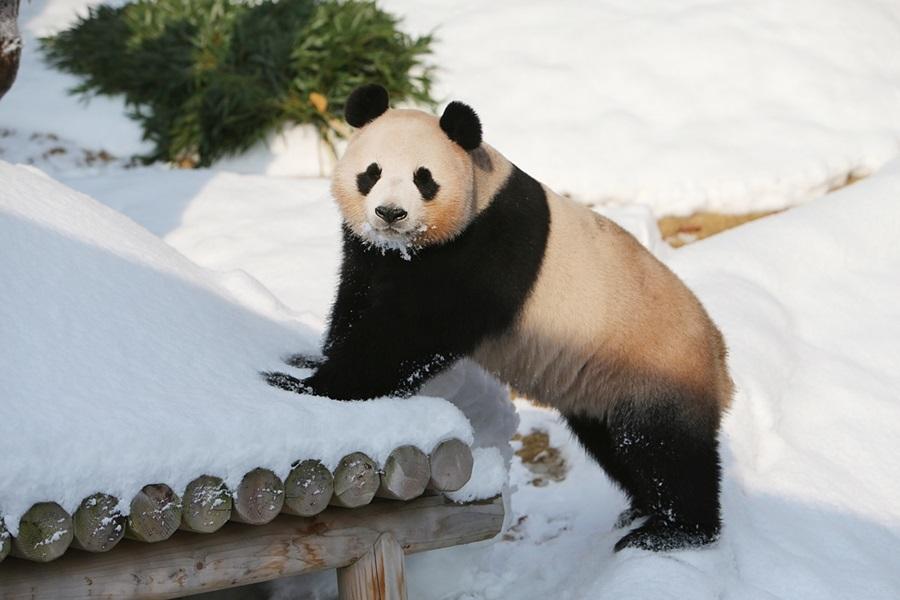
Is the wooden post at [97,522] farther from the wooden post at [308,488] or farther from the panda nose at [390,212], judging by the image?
the panda nose at [390,212]

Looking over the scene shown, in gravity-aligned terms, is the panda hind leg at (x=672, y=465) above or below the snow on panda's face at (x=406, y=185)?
below

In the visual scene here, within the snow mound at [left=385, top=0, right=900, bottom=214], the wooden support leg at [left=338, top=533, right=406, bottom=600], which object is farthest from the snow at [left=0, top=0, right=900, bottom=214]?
the wooden support leg at [left=338, top=533, right=406, bottom=600]

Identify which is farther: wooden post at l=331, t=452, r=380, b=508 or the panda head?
the panda head

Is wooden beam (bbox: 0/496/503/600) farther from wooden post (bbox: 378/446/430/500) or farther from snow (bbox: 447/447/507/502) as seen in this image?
wooden post (bbox: 378/446/430/500)

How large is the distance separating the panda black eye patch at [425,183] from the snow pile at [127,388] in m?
0.56

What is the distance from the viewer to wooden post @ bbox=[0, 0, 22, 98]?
440 centimetres

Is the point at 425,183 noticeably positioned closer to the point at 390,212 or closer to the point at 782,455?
the point at 390,212

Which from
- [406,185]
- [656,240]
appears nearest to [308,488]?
[406,185]

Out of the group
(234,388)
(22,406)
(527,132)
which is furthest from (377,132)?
(527,132)

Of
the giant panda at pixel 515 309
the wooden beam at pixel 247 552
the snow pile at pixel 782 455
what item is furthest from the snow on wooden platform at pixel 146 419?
the snow pile at pixel 782 455

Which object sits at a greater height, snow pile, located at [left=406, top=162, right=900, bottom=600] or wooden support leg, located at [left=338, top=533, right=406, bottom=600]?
wooden support leg, located at [left=338, top=533, right=406, bottom=600]

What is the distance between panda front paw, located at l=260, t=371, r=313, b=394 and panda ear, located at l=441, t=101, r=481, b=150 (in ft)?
2.63

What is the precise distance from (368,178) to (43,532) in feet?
4.14

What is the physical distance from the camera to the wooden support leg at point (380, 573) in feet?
9.61
